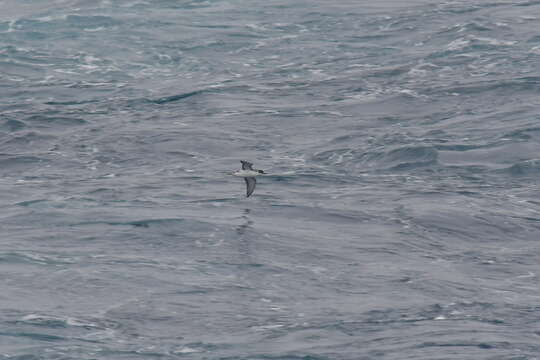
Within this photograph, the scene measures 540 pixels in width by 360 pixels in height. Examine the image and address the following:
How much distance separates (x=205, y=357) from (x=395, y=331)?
4954mm

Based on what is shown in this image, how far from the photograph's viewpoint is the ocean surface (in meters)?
29.3

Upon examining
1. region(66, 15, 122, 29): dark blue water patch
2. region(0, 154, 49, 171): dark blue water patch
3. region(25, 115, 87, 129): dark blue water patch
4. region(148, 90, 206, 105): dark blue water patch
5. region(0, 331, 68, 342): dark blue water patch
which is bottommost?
region(0, 154, 49, 171): dark blue water patch

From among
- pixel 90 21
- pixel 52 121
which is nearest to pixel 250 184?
pixel 52 121

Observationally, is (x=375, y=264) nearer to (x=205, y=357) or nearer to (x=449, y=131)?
(x=205, y=357)

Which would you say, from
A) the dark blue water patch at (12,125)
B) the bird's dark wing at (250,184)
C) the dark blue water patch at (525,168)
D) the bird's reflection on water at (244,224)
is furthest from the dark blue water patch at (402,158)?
the dark blue water patch at (12,125)

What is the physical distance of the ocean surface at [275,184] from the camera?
29.3 m

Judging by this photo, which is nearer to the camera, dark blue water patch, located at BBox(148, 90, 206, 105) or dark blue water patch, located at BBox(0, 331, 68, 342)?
dark blue water patch, located at BBox(0, 331, 68, 342)

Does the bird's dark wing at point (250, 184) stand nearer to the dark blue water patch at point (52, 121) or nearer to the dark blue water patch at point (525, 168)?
the dark blue water patch at point (525, 168)

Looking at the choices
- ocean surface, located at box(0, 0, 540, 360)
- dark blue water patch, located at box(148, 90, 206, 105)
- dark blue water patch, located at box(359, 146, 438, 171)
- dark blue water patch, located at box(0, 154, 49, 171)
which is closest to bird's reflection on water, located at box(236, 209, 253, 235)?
ocean surface, located at box(0, 0, 540, 360)

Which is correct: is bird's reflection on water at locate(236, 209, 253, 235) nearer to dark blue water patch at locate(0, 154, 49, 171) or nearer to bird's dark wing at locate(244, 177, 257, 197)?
bird's dark wing at locate(244, 177, 257, 197)

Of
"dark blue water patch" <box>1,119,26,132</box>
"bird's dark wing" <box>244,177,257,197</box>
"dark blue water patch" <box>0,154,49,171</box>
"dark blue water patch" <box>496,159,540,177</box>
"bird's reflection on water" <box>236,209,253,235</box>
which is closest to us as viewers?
"bird's reflection on water" <box>236,209,253,235</box>

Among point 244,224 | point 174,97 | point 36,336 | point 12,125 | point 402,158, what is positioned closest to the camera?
point 36,336

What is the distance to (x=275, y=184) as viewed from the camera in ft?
144

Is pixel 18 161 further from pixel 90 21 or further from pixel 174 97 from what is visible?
pixel 90 21
